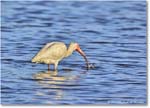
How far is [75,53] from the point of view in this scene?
13.5 meters

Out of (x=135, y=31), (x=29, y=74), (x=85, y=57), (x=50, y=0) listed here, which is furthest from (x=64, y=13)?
(x=29, y=74)

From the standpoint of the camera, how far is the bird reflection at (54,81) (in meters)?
10.6

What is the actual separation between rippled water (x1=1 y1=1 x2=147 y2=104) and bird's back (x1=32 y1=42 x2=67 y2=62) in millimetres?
142

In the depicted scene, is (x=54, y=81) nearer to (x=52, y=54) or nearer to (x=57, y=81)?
(x=57, y=81)

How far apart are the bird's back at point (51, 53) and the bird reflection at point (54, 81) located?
0.33 meters

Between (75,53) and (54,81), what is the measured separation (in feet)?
7.18

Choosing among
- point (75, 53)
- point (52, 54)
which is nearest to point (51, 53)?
point (52, 54)

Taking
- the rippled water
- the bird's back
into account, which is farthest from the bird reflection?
the bird's back

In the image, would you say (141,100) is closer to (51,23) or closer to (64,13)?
(51,23)

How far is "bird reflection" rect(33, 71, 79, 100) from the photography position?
10.6 m

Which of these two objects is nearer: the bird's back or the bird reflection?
the bird reflection

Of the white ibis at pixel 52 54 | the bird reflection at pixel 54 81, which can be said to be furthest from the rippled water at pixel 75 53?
the white ibis at pixel 52 54

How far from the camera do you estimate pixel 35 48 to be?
535 inches

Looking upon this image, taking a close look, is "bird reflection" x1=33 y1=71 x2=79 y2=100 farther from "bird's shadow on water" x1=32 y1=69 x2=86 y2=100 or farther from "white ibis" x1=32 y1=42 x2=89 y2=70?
"white ibis" x1=32 y1=42 x2=89 y2=70
